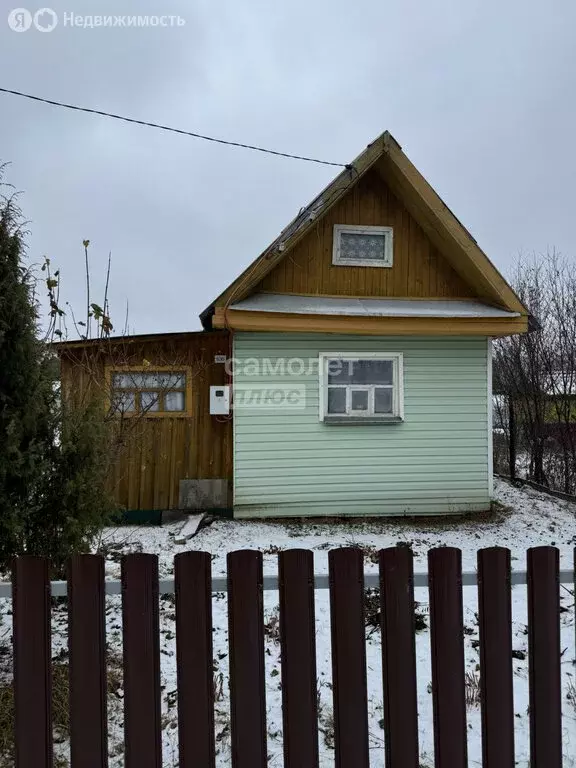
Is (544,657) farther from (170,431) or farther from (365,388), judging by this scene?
(170,431)

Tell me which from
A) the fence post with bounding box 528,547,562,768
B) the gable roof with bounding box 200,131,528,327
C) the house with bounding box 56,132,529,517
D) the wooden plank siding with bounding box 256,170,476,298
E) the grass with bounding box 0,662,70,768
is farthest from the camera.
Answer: the wooden plank siding with bounding box 256,170,476,298

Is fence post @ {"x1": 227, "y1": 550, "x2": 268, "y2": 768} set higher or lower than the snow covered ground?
higher

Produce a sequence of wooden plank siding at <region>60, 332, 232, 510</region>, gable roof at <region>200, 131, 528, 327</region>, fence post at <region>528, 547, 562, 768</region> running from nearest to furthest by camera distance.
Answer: fence post at <region>528, 547, 562, 768</region> < gable roof at <region>200, 131, 528, 327</region> < wooden plank siding at <region>60, 332, 232, 510</region>

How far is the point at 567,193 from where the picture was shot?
23.6m

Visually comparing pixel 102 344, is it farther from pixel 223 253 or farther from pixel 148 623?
pixel 223 253

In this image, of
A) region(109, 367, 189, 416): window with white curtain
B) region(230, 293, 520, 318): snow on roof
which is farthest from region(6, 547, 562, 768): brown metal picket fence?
region(109, 367, 189, 416): window with white curtain

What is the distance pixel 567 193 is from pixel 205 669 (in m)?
29.4

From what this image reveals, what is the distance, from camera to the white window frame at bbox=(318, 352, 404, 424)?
7.02 metres

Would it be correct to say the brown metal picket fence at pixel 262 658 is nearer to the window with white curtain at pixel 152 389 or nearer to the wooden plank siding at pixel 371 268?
the window with white curtain at pixel 152 389

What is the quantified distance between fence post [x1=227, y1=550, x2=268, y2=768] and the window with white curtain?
558 centimetres

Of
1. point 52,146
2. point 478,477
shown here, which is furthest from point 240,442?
point 52,146

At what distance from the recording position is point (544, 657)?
6.23ft

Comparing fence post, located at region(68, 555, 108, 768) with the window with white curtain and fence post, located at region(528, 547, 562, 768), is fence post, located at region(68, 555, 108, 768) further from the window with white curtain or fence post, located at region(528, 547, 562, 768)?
the window with white curtain

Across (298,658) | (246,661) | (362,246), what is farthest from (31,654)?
(362,246)
